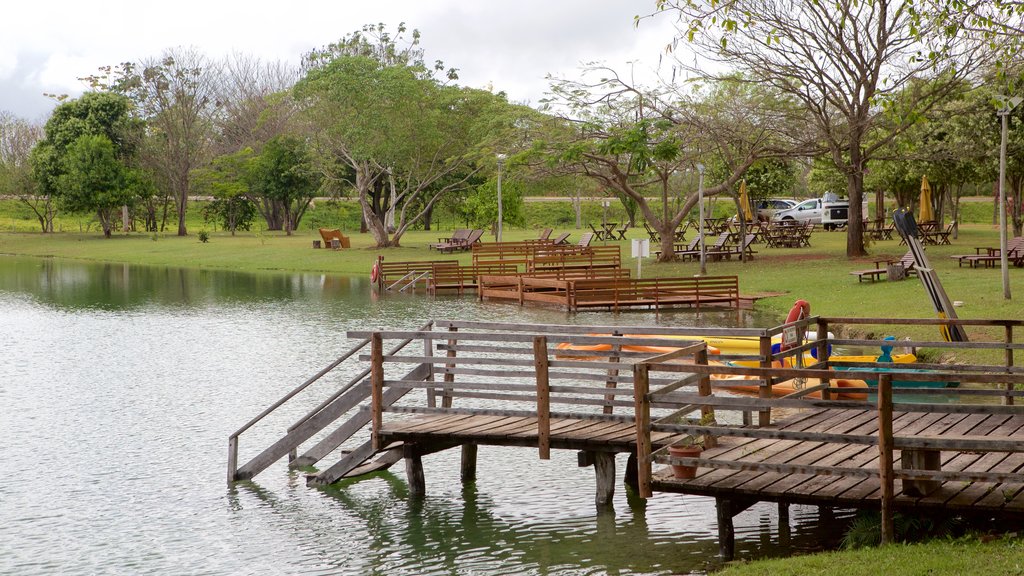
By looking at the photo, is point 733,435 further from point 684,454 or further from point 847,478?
point 847,478

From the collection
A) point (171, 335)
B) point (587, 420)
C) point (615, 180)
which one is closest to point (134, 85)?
point (615, 180)

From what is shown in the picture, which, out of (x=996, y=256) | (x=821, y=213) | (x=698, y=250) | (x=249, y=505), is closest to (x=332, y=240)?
(x=698, y=250)

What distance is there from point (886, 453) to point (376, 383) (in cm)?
570

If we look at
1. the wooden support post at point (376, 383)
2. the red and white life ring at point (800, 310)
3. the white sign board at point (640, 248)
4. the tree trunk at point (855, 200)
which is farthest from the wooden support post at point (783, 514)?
the tree trunk at point (855, 200)

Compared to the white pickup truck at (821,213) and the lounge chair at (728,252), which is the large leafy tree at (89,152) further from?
the lounge chair at (728,252)

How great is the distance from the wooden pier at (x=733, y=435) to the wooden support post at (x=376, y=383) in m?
0.02

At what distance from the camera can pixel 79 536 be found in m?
11.8

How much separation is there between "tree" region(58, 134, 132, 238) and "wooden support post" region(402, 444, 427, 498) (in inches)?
Answer: 2726

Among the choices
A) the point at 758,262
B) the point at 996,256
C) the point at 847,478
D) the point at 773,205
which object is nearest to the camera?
the point at 847,478

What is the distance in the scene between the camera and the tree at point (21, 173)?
85688 mm

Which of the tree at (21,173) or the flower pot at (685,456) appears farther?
the tree at (21,173)

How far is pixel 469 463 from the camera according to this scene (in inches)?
537

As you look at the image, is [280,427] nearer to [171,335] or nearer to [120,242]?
[171,335]

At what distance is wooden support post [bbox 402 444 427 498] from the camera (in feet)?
42.0
